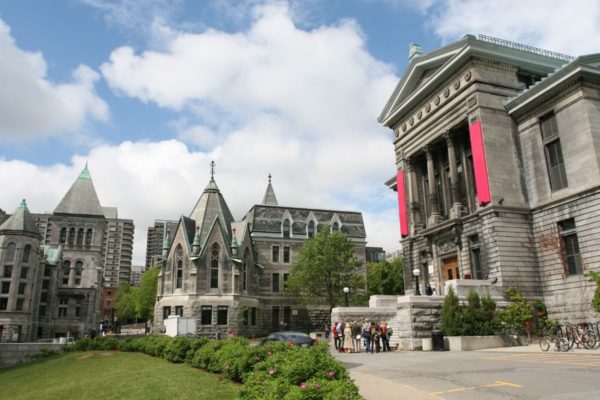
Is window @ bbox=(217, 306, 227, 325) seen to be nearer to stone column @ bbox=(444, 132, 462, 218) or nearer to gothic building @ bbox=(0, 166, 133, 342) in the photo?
stone column @ bbox=(444, 132, 462, 218)

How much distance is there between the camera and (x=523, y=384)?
10984 mm

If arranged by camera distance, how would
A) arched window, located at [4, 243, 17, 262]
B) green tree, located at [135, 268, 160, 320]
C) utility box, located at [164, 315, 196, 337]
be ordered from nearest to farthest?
utility box, located at [164, 315, 196, 337] → arched window, located at [4, 243, 17, 262] → green tree, located at [135, 268, 160, 320]

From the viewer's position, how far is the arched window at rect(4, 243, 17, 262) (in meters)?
67.7

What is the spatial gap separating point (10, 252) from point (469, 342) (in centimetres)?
6806

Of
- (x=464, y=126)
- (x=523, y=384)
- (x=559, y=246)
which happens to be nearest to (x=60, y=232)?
A: (x=464, y=126)

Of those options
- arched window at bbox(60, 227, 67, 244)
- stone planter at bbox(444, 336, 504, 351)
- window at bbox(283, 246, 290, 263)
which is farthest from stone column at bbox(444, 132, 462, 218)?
arched window at bbox(60, 227, 67, 244)

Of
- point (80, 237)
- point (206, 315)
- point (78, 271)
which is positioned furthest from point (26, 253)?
point (206, 315)

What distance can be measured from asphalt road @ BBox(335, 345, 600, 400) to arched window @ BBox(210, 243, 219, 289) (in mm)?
37370

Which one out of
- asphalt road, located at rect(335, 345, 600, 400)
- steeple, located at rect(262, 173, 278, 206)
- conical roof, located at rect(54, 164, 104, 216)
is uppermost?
conical roof, located at rect(54, 164, 104, 216)

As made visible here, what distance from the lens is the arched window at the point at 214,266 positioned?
52312 mm

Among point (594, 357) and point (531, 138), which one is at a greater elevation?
point (531, 138)

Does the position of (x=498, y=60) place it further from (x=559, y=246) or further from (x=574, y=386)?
(x=574, y=386)

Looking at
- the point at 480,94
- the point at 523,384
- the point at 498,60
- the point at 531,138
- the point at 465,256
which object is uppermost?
the point at 498,60

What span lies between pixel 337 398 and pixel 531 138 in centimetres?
2789
